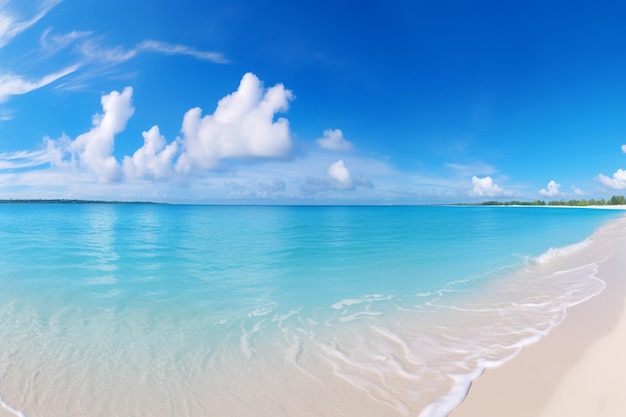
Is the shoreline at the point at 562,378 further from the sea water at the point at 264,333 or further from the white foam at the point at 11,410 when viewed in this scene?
the white foam at the point at 11,410

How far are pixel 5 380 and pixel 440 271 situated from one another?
12.5m

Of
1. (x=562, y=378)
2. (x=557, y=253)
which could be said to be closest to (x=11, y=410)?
(x=562, y=378)

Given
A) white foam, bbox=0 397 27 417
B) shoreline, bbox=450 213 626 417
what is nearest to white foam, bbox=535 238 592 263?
Result: shoreline, bbox=450 213 626 417

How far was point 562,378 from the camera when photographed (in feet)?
14.5

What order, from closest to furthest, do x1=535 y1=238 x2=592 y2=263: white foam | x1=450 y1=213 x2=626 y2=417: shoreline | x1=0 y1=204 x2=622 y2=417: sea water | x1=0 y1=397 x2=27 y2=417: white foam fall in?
1. x1=450 y1=213 x2=626 y2=417: shoreline
2. x1=0 y1=397 x2=27 y2=417: white foam
3. x1=0 y1=204 x2=622 y2=417: sea water
4. x1=535 y1=238 x2=592 y2=263: white foam

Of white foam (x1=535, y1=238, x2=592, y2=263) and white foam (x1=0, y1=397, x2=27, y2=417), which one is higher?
white foam (x1=535, y1=238, x2=592, y2=263)

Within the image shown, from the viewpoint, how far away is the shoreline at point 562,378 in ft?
12.4

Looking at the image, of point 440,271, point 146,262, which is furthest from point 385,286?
point 146,262

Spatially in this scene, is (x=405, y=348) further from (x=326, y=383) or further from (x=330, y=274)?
(x=330, y=274)

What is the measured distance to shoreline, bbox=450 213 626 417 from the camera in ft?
12.4

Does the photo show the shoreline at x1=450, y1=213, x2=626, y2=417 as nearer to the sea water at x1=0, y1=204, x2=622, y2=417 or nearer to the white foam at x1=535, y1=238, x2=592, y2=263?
the sea water at x1=0, y1=204, x2=622, y2=417

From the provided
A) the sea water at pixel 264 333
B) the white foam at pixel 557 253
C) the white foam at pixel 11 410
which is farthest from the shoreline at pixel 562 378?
the white foam at pixel 557 253

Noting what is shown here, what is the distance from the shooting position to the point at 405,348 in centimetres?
570

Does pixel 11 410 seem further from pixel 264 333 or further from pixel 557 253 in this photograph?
pixel 557 253
